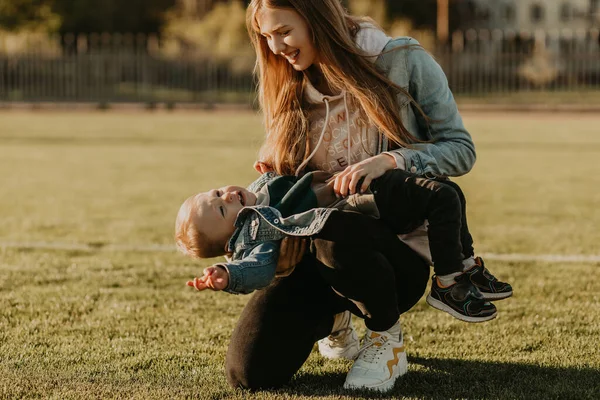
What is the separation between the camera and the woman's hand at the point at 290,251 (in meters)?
3.64

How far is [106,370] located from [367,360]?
1008mm

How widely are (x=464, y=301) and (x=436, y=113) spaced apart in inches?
31.7

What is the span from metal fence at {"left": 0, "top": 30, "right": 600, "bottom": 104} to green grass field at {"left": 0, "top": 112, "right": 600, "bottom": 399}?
1761 cm

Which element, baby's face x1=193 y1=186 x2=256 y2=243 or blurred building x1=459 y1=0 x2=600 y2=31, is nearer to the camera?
baby's face x1=193 y1=186 x2=256 y2=243

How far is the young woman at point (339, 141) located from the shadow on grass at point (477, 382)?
0.26 feet

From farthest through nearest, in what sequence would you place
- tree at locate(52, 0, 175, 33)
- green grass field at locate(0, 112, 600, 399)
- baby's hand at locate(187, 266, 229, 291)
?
tree at locate(52, 0, 175, 33) → green grass field at locate(0, 112, 600, 399) → baby's hand at locate(187, 266, 229, 291)

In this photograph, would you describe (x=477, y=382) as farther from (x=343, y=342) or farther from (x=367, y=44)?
(x=367, y=44)

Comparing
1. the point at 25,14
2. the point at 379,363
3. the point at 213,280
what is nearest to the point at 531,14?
the point at 25,14

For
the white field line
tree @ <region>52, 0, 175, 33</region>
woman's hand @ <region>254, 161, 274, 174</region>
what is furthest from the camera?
tree @ <region>52, 0, 175, 33</region>

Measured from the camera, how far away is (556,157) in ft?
47.8

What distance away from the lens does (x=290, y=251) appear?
3676mm

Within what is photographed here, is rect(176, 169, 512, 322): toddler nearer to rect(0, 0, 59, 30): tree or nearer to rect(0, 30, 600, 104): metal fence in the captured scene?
rect(0, 30, 600, 104): metal fence

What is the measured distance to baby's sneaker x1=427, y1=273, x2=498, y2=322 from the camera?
349 cm

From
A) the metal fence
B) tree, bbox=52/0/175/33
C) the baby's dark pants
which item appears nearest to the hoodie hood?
the baby's dark pants
